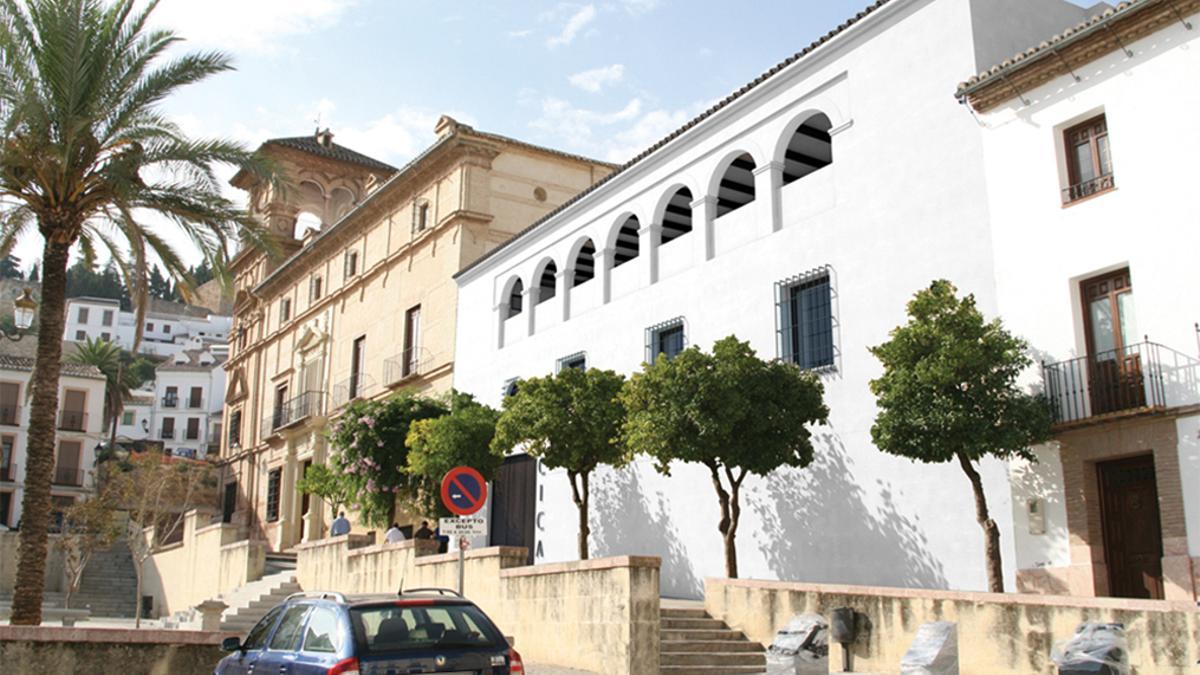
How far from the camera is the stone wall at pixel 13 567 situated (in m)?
39.6

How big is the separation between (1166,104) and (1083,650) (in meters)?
6.98

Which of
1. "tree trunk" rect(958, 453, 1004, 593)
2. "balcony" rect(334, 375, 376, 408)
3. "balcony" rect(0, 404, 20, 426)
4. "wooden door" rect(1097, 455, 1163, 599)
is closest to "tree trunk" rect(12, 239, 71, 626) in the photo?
"tree trunk" rect(958, 453, 1004, 593)

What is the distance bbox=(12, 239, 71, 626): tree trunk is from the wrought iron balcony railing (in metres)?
13.3

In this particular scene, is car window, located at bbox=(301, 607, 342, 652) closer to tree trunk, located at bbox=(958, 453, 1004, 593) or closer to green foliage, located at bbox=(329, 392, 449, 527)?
tree trunk, located at bbox=(958, 453, 1004, 593)

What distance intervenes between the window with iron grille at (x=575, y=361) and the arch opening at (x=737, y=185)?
4.32 metres

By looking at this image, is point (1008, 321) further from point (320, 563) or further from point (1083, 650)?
point (320, 563)

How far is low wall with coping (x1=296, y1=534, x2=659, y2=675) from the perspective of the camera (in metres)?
13.0

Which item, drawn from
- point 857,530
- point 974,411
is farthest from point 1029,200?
point 857,530

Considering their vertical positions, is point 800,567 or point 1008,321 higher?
point 1008,321

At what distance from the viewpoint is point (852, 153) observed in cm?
1783

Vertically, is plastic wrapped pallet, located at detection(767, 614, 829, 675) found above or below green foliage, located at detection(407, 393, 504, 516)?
below

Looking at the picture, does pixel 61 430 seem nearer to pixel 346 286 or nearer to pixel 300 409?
A: pixel 300 409

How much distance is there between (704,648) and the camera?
14188 millimetres

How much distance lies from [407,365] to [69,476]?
1345 inches
